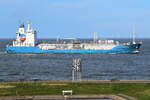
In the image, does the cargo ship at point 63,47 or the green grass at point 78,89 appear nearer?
the green grass at point 78,89

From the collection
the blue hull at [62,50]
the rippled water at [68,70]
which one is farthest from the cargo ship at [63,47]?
the rippled water at [68,70]

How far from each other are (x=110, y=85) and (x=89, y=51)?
385ft

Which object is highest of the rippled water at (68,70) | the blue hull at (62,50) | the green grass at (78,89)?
the green grass at (78,89)

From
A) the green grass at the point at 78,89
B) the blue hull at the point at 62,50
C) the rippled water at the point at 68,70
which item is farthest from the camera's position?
the blue hull at the point at 62,50

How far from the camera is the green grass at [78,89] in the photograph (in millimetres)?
38094

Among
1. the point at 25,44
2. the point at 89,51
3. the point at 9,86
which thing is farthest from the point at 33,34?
the point at 9,86

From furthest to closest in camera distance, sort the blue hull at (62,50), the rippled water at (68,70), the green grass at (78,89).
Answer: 1. the blue hull at (62,50)
2. the rippled water at (68,70)
3. the green grass at (78,89)

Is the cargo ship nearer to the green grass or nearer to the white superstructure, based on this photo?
the white superstructure

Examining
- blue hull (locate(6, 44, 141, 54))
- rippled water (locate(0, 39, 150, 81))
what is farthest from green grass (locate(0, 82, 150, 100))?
blue hull (locate(6, 44, 141, 54))

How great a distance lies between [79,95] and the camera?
36.8m

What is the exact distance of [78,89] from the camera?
4044cm

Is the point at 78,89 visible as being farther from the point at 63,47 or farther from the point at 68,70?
the point at 63,47

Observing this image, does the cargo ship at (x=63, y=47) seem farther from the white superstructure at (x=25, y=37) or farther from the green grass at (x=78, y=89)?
the green grass at (x=78, y=89)

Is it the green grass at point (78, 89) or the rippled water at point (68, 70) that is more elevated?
the green grass at point (78, 89)
